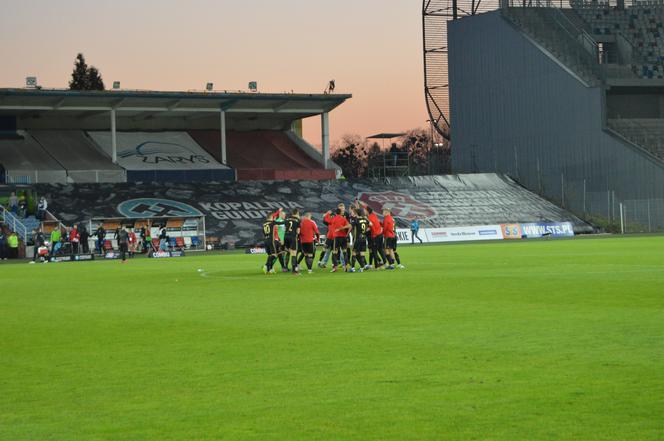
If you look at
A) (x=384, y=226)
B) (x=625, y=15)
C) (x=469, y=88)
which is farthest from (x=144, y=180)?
(x=384, y=226)

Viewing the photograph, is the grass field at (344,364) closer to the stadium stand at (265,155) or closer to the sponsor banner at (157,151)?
the stadium stand at (265,155)

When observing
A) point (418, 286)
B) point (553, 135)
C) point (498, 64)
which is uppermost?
point (498, 64)

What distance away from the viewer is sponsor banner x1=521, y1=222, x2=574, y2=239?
242 ft

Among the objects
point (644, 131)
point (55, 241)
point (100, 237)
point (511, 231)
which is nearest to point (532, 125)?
point (644, 131)

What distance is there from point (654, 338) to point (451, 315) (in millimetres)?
4585

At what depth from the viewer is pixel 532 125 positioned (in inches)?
3263

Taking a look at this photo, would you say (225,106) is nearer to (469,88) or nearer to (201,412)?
(469,88)

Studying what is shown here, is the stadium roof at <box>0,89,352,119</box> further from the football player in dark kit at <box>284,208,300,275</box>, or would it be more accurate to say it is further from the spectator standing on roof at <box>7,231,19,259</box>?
the football player in dark kit at <box>284,208,300,275</box>

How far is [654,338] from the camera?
1420 centimetres

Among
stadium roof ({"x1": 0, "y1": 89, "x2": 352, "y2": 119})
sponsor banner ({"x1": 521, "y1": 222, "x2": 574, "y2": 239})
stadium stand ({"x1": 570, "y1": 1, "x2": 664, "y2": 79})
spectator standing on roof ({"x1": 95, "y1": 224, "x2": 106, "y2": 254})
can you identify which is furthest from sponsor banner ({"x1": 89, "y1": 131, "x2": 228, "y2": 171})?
stadium stand ({"x1": 570, "y1": 1, "x2": 664, "y2": 79})

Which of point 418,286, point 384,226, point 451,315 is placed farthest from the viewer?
point 384,226

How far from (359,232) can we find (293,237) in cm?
215

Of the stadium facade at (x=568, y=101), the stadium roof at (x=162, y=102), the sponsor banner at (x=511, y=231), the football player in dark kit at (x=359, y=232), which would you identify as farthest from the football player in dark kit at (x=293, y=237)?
the stadium facade at (x=568, y=101)

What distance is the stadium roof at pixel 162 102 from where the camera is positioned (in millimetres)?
74875
